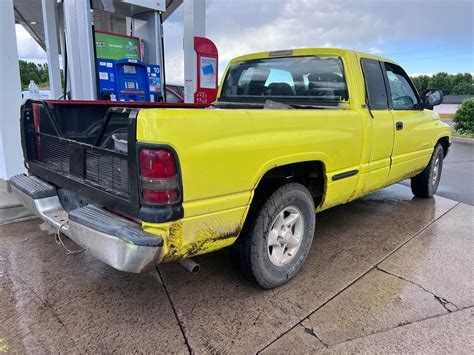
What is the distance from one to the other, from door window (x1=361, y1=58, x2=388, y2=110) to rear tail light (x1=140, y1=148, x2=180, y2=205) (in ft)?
8.14

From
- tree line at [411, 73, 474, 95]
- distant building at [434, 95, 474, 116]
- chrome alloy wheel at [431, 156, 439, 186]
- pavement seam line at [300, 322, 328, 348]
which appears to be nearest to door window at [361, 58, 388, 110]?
chrome alloy wheel at [431, 156, 439, 186]

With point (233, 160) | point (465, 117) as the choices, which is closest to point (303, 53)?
point (233, 160)

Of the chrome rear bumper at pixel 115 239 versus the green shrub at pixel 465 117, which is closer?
the chrome rear bumper at pixel 115 239

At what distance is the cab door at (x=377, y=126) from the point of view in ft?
12.4

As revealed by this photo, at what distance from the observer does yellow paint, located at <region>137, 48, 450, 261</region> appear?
2.13m

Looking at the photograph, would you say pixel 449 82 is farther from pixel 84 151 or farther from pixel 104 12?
pixel 84 151

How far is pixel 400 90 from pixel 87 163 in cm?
377

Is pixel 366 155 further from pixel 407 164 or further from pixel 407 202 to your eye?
pixel 407 202

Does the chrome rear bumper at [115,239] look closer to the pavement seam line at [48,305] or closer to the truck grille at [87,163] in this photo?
the truck grille at [87,163]

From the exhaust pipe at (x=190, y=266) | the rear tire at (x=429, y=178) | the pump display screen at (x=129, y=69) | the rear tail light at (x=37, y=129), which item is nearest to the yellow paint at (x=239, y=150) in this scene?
the exhaust pipe at (x=190, y=266)

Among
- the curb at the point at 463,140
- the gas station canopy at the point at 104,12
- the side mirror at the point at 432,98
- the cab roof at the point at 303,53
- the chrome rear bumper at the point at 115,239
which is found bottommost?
the curb at the point at 463,140

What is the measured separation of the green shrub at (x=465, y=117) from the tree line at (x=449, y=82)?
4511 centimetres

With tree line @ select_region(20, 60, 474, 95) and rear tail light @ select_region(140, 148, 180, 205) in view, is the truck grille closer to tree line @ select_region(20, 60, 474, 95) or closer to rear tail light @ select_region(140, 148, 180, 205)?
rear tail light @ select_region(140, 148, 180, 205)

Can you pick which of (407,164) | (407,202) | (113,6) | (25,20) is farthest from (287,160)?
(25,20)
